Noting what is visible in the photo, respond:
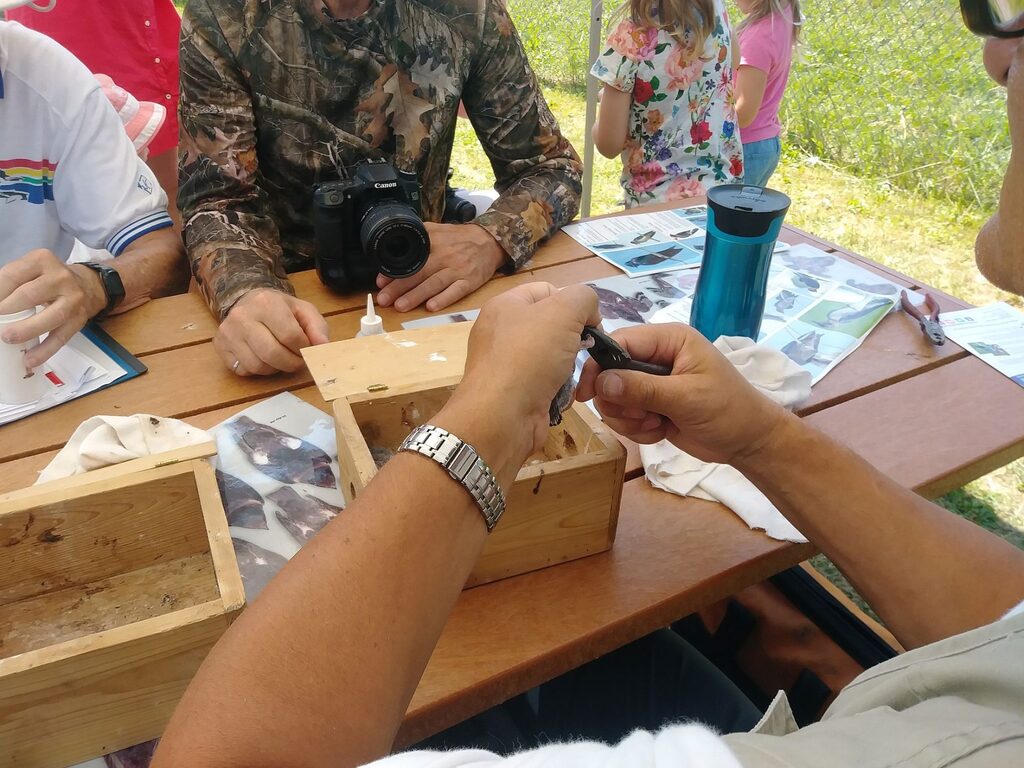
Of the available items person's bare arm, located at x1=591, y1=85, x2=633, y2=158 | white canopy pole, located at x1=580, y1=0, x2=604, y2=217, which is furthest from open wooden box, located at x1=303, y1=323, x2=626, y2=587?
white canopy pole, located at x1=580, y1=0, x2=604, y2=217

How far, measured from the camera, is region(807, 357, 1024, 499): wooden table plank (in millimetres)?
1027

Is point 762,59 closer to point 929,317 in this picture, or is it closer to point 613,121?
point 613,121

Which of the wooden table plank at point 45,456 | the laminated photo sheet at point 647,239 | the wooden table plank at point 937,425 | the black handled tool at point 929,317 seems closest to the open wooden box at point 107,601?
the wooden table plank at point 45,456

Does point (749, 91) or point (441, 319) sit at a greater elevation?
point (749, 91)

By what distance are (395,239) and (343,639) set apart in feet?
2.98

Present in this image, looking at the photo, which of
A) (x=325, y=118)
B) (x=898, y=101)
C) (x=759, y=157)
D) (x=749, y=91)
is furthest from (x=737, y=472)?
(x=898, y=101)

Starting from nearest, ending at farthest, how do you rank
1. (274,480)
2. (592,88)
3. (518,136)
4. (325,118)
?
(274,480) → (325,118) → (518,136) → (592,88)

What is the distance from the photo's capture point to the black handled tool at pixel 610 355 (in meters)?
0.84

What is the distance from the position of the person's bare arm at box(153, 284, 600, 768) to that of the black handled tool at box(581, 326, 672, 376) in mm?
182

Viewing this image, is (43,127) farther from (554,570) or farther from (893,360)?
(893,360)

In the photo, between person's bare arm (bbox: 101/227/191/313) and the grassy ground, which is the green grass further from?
person's bare arm (bbox: 101/227/191/313)

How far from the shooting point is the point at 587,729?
1.03 meters

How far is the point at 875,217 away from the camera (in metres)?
3.74

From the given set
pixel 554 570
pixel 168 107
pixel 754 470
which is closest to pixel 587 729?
pixel 554 570
